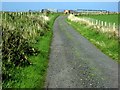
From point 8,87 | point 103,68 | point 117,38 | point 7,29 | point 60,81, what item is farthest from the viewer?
point 117,38

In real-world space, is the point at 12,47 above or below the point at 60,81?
above

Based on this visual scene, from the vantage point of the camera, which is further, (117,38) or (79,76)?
(117,38)

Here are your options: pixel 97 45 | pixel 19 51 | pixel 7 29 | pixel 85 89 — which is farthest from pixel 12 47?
pixel 97 45

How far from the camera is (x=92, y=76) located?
15.3 metres

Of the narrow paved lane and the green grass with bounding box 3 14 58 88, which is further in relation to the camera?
the narrow paved lane

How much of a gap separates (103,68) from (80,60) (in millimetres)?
2444

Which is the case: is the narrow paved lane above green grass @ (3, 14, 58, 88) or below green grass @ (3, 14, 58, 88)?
below

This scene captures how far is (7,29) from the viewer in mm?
19281

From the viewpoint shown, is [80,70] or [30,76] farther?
[80,70]

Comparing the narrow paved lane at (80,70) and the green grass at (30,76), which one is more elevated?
the green grass at (30,76)

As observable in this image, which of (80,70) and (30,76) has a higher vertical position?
(30,76)

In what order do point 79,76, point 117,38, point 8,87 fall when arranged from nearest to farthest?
point 8,87 → point 79,76 → point 117,38

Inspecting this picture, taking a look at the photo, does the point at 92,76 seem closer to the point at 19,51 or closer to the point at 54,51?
the point at 19,51

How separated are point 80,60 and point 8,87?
779 centimetres
